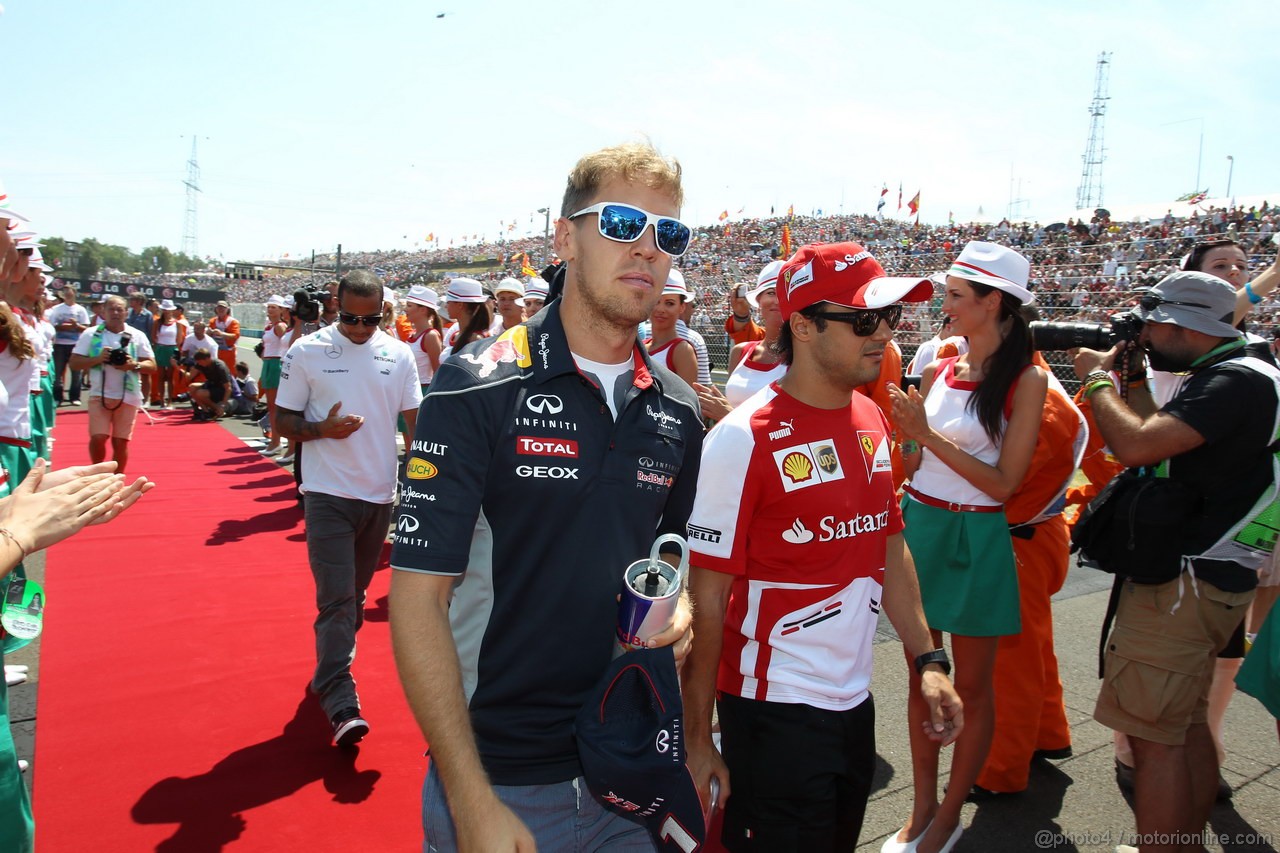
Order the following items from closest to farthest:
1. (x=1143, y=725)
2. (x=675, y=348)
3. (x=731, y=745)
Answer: (x=731, y=745), (x=1143, y=725), (x=675, y=348)

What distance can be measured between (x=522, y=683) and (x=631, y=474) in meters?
0.50

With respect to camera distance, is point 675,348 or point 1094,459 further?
point 675,348

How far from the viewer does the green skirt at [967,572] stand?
10.5ft

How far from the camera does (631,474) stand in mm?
1824

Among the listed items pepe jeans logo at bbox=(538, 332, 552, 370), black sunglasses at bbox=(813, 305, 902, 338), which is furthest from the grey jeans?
black sunglasses at bbox=(813, 305, 902, 338)

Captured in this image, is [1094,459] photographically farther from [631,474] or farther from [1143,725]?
[631,474]

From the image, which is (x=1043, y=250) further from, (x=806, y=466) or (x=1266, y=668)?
(x=806, y=466)

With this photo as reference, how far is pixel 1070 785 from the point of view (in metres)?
3.66

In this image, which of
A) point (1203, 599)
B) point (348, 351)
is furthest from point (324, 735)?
point (1203, 599)

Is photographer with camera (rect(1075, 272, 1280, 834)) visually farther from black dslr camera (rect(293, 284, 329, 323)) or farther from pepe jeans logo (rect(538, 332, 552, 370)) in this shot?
black dslr camera (rect(293, 284, 329, 323))

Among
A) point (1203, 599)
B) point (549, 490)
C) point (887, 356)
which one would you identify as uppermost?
point (887, 356)

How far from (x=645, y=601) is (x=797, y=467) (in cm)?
84

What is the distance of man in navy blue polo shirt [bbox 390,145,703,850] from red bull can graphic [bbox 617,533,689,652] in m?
0.05

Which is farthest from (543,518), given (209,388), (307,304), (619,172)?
(209,388)
